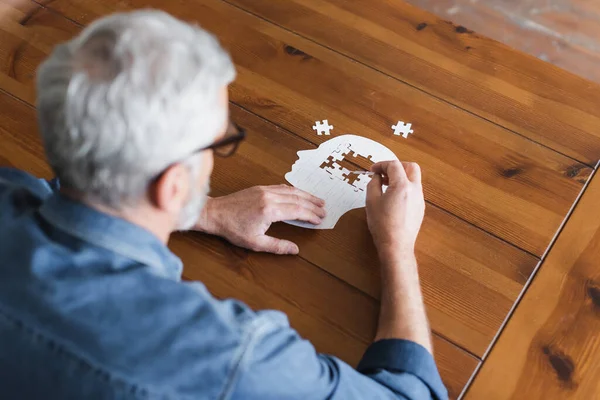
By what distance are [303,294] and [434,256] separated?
1.03 ft

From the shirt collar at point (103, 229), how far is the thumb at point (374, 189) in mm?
645

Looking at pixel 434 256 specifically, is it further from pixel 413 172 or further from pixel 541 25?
pixel 541 25

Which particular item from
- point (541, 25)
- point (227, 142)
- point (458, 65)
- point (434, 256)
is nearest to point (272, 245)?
point (434, 256)

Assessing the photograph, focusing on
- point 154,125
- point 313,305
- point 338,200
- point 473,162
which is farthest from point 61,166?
point 473,162

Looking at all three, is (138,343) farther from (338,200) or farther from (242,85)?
(242,85)

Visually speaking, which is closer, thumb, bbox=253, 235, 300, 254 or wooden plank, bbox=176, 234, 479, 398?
wooden plank, bbox=176, 234, 479, 398

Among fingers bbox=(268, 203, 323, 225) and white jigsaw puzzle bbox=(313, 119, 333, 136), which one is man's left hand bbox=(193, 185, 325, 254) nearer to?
fingers bbox=(268, 203, 323, 225)

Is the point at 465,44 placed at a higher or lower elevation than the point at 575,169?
higher

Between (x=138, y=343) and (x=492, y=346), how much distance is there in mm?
784

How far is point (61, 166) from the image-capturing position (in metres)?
0.85

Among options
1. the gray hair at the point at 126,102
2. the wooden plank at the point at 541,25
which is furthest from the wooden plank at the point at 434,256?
the wooden plank at the point at 541,25

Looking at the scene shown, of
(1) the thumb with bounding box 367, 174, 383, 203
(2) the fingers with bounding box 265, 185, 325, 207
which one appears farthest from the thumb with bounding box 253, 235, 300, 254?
(1) the thumb with bounding box 367, 174, 383, 203

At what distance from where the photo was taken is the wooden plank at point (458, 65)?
1675 millimetres

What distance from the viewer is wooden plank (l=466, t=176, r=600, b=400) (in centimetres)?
124
